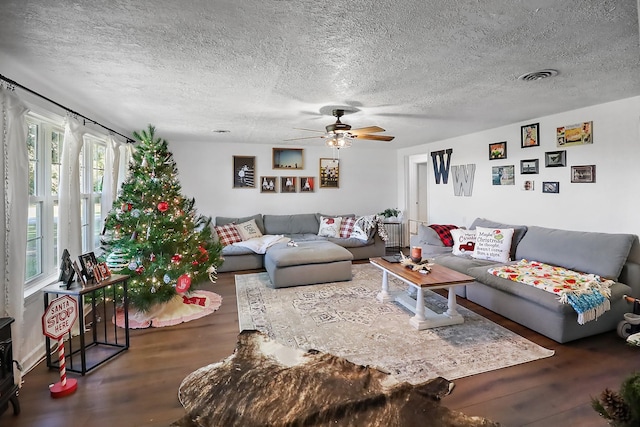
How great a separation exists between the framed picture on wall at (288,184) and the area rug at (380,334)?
8.92ft

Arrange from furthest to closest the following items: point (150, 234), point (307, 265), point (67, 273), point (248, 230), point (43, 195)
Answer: point (248, 230)
point (307, 265)
point (150, 234)
point (43, 195)
point (67, 273)

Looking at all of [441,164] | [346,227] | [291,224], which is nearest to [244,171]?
[291,224]

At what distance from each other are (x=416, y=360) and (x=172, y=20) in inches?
107

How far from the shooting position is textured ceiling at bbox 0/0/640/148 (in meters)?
1.55

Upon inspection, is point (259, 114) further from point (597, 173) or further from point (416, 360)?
point (597, 173)

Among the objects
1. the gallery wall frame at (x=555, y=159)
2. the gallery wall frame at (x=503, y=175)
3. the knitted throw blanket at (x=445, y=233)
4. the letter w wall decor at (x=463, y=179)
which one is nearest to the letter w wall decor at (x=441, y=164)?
the letter w wall decor at (x=463, y=179)

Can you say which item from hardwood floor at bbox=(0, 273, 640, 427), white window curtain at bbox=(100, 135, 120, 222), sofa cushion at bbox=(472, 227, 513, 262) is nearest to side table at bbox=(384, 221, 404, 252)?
sofa cushion at bbox=(472, 227, 513, 262)

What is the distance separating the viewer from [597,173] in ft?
11.0

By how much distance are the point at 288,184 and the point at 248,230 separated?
1310mm

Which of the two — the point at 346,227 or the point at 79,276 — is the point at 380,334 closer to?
the point at 79,276

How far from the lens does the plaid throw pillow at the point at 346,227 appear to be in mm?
5727

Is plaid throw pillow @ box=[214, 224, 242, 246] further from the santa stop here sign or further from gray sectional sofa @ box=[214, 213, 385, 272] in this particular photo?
the santa stop here sign

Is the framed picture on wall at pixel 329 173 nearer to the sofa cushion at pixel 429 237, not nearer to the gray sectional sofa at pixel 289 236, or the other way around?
the gray sectional sofa at pixel 289 236

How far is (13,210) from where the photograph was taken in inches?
80.0
